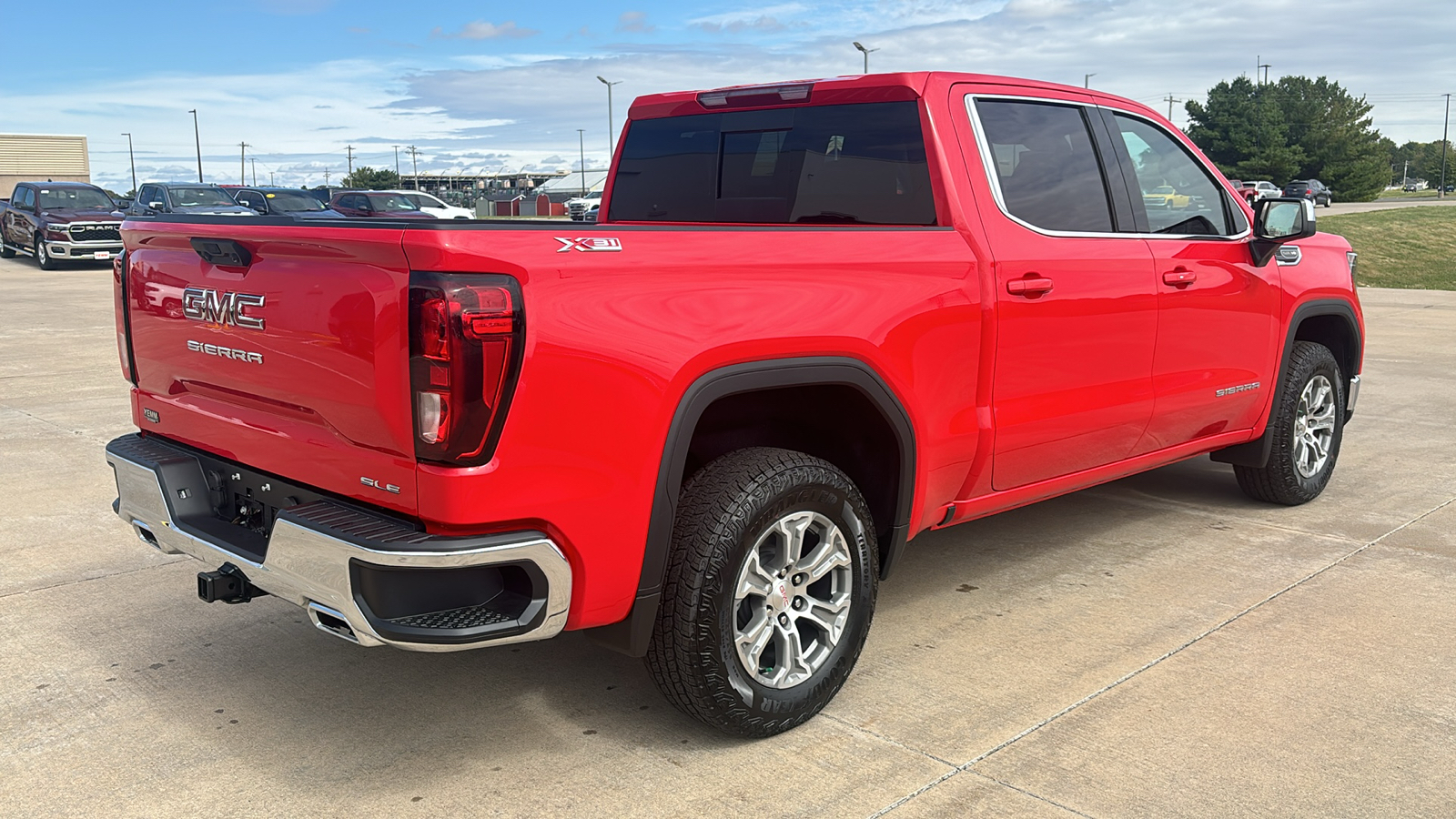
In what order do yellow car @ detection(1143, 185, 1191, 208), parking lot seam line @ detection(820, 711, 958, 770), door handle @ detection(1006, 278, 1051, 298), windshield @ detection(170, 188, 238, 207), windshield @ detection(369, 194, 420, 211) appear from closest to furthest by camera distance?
parking lot seam line @ detection(820, 711, 958, 770) < door handle @ detection(1006, 278, 1051, 298) < yellow car @ detection(1143, 185, 1191, 208) < windshield @ detection(170, 188, 238, 207) < windshield @ detection(369, 194, 420, 211)

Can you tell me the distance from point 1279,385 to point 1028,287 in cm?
216

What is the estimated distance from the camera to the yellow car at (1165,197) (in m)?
4.73

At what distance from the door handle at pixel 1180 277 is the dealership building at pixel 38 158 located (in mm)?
73320

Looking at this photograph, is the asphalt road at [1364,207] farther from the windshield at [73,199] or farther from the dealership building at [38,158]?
the dealership building at [38,158]

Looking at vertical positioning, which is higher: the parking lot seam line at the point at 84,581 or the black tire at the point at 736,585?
the black tire at the point at 736,585

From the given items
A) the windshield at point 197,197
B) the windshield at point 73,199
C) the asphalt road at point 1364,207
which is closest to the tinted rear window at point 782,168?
the windshield at point 197,197

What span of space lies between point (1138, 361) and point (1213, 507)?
181 cm

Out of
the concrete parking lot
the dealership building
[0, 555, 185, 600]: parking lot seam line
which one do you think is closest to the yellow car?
the concrete parking lot

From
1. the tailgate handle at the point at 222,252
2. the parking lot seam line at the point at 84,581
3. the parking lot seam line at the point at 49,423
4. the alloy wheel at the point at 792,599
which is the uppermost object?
the tailgate handle at the point at 222,252

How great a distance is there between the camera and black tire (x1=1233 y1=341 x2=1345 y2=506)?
18.4 feet

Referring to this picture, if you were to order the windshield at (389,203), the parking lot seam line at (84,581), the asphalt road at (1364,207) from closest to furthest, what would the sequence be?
the parking lot seam line at (84,581), the windshield at (389,203), the asphalt road at (1364,207)

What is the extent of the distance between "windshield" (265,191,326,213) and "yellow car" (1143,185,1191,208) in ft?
81.0

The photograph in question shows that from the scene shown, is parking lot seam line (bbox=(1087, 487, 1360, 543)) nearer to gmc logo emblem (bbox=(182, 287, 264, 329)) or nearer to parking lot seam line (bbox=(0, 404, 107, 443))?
gmc logo emblem (bbox=(182, 287, 264, 329))

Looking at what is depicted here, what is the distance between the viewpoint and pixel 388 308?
8.89ft
